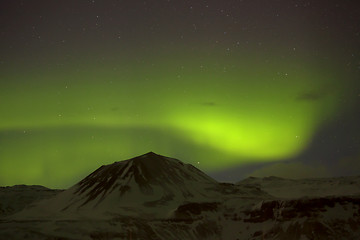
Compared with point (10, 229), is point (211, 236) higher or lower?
lower

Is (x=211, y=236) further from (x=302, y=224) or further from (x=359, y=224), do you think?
(x=359, y=224)

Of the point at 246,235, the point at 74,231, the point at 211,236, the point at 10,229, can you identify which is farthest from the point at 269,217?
the point at 10,229

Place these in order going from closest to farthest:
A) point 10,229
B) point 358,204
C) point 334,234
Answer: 1. point 10,229
2. point 334,234
3. point 358,204

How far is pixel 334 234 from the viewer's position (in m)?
172

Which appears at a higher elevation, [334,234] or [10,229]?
[10,229]

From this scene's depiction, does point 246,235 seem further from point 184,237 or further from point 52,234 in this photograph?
point 52,234

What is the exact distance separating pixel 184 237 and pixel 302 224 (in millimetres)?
48399

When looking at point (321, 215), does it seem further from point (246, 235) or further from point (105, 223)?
point (105, 223)

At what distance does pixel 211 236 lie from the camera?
199 metres

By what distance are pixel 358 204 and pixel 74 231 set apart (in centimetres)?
11561

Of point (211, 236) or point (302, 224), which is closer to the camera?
point (302, 224)

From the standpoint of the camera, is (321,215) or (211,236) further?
(211,236)

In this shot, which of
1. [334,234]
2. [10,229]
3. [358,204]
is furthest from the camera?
[358,204]

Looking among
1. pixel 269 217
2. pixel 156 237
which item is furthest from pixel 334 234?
pixel 156 237
